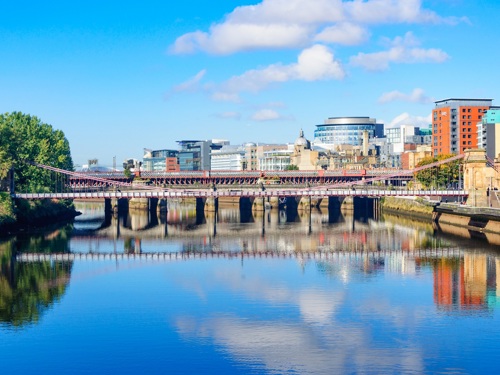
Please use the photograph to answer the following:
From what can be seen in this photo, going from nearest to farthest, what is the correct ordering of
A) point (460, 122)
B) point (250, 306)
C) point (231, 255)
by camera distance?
point (250, 306)
point (231, 255)
point (460, 122)

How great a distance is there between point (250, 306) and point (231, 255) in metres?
21.5

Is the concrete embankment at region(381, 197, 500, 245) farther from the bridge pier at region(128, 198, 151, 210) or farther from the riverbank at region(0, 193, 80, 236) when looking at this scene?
the riverbank at region(0, 193, 80, 236)

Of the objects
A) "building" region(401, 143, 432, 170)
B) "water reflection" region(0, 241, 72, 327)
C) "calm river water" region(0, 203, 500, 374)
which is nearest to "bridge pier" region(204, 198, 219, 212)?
"calm river water" region(0, 203, 500, 374)

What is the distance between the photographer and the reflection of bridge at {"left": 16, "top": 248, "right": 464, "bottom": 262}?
59.7m

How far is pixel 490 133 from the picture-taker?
135m

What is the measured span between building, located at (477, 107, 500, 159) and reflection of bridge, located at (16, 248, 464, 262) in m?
73.6

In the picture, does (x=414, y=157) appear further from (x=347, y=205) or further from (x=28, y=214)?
(x=28, y=214)

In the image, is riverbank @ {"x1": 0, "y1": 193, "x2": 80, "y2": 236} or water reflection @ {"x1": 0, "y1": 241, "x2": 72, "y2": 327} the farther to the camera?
riverbank @ {"x1": 0, "y1": 193, "x2": 80, "y2": 236}

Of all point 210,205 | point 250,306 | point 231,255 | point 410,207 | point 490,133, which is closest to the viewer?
point 250,306

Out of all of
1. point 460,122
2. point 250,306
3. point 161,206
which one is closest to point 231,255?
point 250,306

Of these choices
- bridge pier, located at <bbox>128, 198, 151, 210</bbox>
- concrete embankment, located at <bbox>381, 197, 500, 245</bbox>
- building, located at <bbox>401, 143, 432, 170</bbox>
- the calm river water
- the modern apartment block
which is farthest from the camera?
building, located at <bbox>401, 143, 432, 170</bbox>

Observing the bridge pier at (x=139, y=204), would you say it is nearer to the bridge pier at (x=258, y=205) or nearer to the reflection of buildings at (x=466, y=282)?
the bridge pier at (x=258, y=205)

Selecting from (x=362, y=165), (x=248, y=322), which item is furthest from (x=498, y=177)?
(x=362, y=165)

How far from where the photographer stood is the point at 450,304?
40.8 metres
